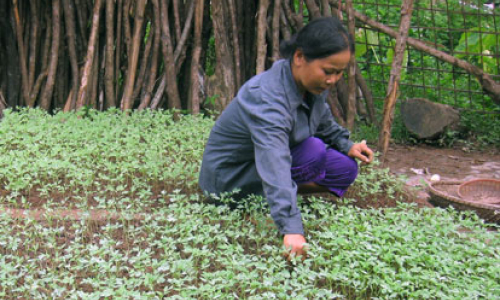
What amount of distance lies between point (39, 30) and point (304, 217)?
407 cm

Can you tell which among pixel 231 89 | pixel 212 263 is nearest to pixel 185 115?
pixel 231 89

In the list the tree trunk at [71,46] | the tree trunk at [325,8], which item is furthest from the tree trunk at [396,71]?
the tree trunk at [71,46]

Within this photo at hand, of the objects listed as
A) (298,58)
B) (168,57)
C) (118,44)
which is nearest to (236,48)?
(168,57)

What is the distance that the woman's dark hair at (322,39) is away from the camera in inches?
127

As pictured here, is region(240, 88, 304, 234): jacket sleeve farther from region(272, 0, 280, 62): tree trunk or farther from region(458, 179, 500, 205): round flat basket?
region(272, 0, 280, 62): tree trunk

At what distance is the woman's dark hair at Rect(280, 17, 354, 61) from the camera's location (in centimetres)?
322

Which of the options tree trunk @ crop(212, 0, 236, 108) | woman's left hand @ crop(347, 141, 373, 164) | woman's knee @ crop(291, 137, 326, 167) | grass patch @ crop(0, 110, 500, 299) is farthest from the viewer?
tree trunk @ crop(212, 0, 236, 108)

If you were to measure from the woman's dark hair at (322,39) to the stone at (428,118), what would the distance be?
11.5 ft

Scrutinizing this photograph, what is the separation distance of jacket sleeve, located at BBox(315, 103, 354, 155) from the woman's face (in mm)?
631

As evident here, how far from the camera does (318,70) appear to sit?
3301mm

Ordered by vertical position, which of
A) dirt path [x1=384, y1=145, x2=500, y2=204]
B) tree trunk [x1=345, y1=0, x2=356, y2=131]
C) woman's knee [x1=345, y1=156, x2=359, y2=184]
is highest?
tree trunk [x1=345, y1=0, x2=356, y2=131]

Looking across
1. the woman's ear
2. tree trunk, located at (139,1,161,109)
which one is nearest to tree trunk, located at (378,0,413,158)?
the woman's ear

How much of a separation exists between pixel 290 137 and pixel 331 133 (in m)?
0.53

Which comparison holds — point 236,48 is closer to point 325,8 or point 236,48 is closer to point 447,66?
point 325,8
